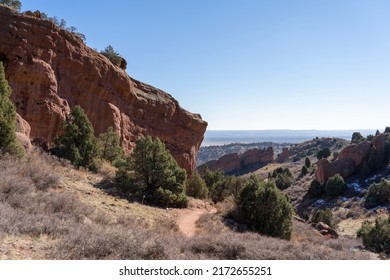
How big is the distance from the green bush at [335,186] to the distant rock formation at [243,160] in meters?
60.7

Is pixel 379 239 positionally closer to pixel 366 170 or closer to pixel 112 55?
pixel 112 55

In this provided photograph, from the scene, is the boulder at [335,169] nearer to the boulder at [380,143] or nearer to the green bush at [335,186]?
the green bush at [335,186]

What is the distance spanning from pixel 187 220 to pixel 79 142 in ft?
32.0

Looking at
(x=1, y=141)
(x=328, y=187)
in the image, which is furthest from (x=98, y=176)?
(x=328, y=187)

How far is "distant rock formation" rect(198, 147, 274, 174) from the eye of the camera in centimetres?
11888

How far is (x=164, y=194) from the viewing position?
17.0 m

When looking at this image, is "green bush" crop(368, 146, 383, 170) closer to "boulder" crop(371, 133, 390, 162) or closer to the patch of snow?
"boulder" crop(371, 133, 390, 162)

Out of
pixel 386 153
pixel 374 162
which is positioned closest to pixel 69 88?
pixel 374 162

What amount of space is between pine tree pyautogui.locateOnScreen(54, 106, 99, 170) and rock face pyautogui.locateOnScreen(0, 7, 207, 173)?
27.0ft

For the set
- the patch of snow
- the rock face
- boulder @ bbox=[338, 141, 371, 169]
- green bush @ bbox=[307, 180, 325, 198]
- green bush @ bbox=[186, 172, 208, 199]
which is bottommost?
the patch of snow

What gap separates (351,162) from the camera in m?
64.9

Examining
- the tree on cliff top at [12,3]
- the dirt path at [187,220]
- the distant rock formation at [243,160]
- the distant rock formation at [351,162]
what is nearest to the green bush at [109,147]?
the dirt path at [187,220]

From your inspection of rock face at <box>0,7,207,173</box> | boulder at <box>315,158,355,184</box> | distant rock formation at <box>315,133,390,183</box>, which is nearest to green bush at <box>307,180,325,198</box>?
boulder at <box>315,158,355,184</box>
